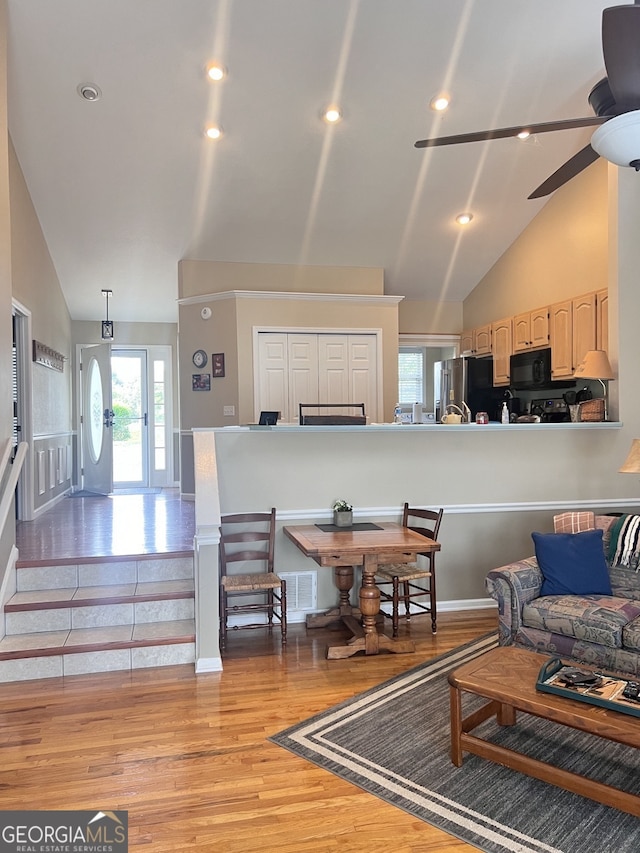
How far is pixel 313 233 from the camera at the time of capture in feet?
21.3

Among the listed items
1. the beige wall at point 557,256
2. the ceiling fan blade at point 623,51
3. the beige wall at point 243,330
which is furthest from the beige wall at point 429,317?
the ceiling fan blade at point 623,51

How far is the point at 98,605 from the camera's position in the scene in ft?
12.8

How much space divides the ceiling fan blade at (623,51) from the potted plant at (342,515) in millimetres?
2825

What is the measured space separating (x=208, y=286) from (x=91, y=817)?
216 inches

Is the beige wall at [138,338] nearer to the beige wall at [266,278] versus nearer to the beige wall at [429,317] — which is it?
the beige wall at [266,278]

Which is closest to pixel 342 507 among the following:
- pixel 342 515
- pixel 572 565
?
pixel 342 515

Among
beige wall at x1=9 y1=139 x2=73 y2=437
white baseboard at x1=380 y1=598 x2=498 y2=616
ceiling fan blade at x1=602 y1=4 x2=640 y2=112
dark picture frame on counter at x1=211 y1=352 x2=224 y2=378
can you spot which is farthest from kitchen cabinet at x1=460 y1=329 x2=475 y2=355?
ceiling fan blade at x1=602 y1=4 x2=640 y2=112

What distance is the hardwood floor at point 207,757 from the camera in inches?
85.2

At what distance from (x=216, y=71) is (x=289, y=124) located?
81 cm

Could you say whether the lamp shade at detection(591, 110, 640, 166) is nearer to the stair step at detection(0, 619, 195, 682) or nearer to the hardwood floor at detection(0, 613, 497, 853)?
the hardwood floor at detection(0, 613, 497, 853)

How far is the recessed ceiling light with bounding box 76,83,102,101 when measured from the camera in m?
4.59

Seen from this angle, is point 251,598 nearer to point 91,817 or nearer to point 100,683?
point 100,683

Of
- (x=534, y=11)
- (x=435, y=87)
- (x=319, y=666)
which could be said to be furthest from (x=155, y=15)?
(x=319, y=666)

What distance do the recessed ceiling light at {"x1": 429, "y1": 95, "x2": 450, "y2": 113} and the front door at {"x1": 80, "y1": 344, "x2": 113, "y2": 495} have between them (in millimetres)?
5282
